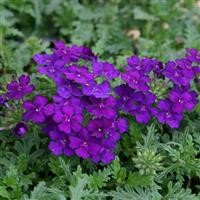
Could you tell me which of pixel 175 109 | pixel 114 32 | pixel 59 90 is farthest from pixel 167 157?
pixel 114 32

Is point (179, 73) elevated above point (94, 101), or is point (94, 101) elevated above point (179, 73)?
point (179, 73)

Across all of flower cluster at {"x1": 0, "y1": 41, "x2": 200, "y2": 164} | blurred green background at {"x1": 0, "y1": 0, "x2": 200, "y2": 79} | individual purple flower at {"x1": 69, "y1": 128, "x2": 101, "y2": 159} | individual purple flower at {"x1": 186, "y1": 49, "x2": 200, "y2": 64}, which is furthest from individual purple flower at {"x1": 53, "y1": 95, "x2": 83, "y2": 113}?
blurred green background at {"x1": 0, "y1": 0, "x2": 200, "y2": 79}

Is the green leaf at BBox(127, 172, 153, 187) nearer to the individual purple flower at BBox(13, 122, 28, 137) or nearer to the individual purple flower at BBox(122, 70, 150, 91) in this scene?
the individual purple flower at BBox(122, 70, 150, 91)

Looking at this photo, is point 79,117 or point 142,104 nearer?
point 79,117

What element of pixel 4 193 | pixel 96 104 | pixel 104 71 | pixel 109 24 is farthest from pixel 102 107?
pixel 109 24

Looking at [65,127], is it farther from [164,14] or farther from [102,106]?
[164,14]

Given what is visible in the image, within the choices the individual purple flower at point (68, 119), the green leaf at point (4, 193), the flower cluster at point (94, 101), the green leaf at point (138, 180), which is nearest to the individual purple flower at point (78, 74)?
the flower cluster at point (94, 101)

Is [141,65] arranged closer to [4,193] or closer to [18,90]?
[18,90]

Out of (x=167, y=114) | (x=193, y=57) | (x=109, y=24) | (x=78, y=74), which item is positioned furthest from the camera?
(x=109, y=24)
